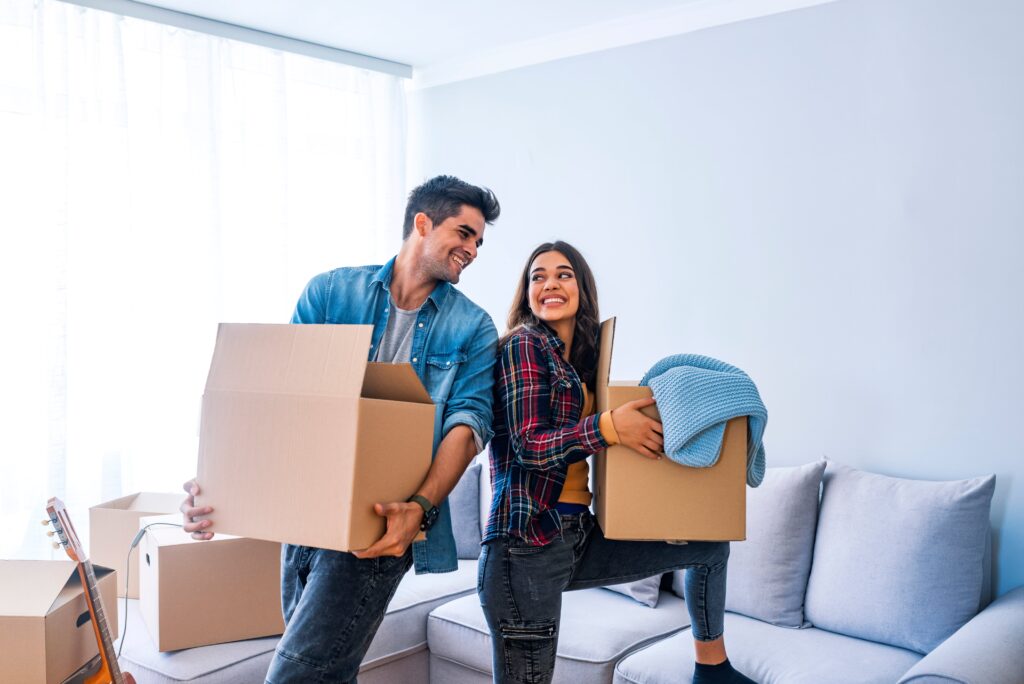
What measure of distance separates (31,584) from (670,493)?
1321mm

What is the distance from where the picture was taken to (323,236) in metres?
3.76

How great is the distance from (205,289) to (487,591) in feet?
6.64

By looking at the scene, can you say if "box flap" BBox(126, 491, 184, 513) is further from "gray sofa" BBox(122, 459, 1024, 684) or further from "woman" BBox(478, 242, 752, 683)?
"woman" BBox(478, 242, 752, 683)

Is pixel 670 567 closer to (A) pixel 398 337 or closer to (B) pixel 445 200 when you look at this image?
(A) pixel 398 337

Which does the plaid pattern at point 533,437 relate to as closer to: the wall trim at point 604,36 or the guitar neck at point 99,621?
the guitar neck at point 99,621

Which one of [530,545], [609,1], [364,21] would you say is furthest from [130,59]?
[530,545]

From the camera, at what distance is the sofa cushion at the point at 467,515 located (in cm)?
318

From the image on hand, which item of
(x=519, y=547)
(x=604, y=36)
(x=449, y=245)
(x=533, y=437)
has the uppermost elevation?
(x=604, y=36)

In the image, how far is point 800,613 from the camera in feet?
8.03

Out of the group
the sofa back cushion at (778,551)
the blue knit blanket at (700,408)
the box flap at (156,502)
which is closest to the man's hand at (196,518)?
the blue knit blanket at (700,408)

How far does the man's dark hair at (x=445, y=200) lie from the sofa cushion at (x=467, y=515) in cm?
141

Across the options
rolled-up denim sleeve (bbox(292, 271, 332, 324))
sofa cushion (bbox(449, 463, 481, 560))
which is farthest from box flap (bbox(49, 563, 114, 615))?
sofa cushion (bbox(449, 463, 481, 560))

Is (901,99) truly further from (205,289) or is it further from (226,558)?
(205,289)

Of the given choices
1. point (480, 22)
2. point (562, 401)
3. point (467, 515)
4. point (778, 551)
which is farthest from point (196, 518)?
point (480, 22)
